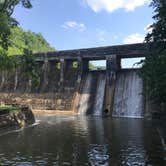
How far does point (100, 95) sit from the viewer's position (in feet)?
218

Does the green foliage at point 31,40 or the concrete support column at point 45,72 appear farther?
the green foliage at point 31,40

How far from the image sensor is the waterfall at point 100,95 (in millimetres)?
64463

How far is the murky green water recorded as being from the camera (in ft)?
71.9

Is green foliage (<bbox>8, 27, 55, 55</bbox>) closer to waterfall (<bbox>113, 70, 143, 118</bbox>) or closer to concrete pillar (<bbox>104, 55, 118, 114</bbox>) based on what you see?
concrete pillar (<bbox>104, 55, 118, 114</bbox>)

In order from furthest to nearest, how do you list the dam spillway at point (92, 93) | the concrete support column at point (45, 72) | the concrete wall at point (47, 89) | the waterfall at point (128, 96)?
the concrete support column at point (45, 72), the concrete wall at point (47, 89), the dam spillway at point (92, 93), the waterfall at point (128, 96)

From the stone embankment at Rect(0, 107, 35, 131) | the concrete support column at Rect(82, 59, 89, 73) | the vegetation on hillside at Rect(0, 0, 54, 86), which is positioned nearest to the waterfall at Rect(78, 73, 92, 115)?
the concrete support column at Rect(82, 59, 89, 73)

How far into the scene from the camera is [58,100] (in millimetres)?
69812

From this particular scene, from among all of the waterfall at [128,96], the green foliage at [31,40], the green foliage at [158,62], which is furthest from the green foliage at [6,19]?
the green foliage at [31,40]

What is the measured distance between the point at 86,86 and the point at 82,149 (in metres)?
43.8

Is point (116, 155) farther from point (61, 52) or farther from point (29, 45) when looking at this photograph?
point (29, 45)

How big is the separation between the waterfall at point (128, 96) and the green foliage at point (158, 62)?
16532 mm

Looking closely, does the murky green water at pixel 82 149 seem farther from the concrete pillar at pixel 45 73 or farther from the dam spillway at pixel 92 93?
the concrete pillar at pixel 45 73

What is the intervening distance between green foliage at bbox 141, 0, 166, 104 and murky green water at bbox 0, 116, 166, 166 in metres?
6.09

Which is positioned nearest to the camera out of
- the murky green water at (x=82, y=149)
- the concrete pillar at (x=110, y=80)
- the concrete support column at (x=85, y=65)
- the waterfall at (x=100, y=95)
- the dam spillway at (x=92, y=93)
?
the murky green water at (x=82, y=149)
